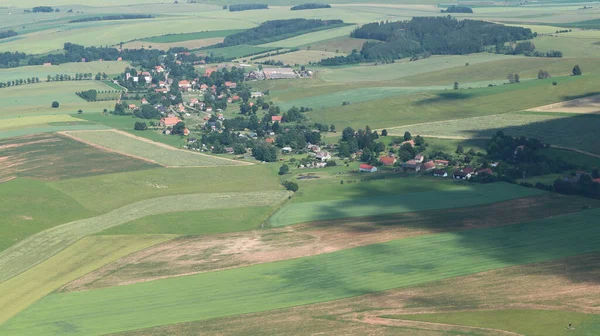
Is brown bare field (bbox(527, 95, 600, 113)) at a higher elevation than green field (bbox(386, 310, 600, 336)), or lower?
higher

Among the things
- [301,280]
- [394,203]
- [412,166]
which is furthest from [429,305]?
[412,166]

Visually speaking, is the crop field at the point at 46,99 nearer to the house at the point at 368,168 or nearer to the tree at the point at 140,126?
the tree at the point at 140,126

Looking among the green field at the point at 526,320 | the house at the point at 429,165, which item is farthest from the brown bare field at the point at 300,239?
the green field at the point at 526,320

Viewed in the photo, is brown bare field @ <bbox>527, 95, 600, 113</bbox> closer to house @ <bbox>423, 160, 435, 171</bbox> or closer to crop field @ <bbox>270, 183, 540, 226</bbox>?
house @ <bbox>423, 160, 435, 171</bbox>

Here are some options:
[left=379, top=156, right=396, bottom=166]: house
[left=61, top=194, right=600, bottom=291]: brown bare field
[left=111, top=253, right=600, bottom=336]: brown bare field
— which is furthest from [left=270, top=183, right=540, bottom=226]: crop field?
[left=111, top=253, right=600, bottom=336]: brown bare field

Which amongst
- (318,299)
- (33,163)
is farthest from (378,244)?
(33,163)
